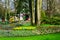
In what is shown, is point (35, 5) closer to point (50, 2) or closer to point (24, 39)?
point (24, 39)

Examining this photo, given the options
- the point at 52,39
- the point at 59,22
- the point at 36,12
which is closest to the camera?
the point at 52,39

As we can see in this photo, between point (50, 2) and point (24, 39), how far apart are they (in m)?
22.5

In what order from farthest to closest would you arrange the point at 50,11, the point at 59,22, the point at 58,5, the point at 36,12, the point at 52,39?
the point at 58,5 → the point at 50,11 → the point at 59,22 → the point at 36,12 → the point at 52,39

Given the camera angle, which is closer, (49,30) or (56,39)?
(56,39)

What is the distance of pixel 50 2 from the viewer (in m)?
34.0

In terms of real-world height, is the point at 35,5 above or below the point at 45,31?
above

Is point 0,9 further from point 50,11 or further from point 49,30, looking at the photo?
point 49,30

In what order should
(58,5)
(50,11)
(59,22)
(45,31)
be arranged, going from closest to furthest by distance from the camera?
(45,31)
(59,22)
(50,11)
(58,5)

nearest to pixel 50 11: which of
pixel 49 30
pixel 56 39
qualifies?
pixel 49 30

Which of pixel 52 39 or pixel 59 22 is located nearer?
pixel 52 39

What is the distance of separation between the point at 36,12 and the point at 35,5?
30.8 inches

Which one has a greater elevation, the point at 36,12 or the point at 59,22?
the point at 36,12

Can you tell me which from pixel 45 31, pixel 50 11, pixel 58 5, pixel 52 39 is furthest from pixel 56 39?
pixel 58 5

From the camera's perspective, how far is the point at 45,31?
52.7 ft
